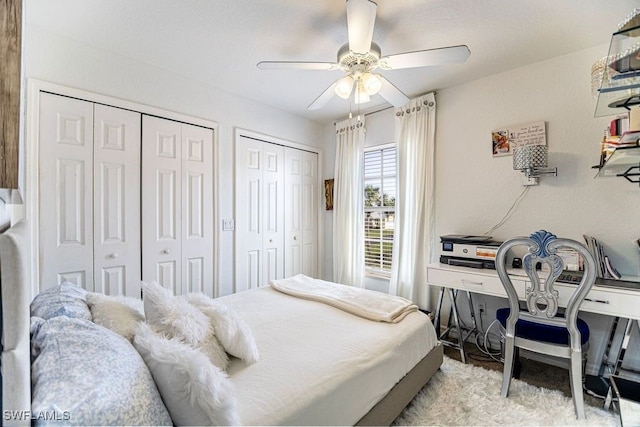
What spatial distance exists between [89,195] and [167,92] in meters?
1.12

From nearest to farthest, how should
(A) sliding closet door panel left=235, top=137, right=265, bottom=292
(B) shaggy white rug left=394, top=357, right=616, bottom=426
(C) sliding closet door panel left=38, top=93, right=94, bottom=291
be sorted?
(B) shaggy white rug left=394, top=357, right=616, bottom=426 → (C) sliding closet door panel left=38, top=93, right=94, bottom=291 → (A) sliding closet door panel left=235, top=137, right=265, bottom=292

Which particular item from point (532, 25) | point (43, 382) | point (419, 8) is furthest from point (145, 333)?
point (532, 25)

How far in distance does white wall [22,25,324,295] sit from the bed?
136 cm

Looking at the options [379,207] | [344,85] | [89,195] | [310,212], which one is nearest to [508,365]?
[379,207]

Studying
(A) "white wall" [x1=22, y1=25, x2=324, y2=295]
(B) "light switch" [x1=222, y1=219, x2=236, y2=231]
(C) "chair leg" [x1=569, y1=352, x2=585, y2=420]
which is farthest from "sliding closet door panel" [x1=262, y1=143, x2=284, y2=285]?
(C) "chair leg" [x1=569, y1=352, x2=585, y2=420]

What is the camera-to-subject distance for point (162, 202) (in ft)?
8.41

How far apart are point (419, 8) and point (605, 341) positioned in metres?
2.74

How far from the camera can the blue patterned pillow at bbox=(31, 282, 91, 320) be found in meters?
1.13

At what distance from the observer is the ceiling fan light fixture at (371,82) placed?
1.89 metres

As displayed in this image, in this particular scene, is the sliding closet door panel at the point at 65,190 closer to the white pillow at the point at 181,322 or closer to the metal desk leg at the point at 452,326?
the white pillow at the point at 181,322

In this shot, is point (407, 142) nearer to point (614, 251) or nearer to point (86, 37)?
point (614, 251)

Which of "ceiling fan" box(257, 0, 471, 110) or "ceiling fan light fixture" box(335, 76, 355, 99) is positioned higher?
"ceiling fan" box(257, 0, 471, 110)

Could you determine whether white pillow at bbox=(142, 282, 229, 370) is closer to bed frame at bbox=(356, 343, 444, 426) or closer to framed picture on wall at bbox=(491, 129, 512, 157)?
bed frame at bbox=(356, 343, 444, 426)

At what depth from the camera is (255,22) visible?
188cm
